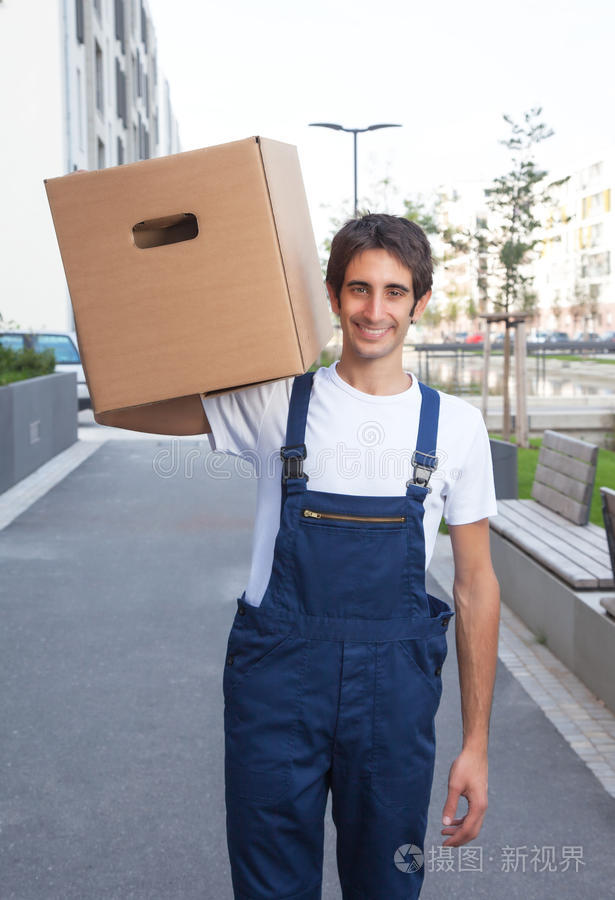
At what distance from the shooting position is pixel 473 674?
7.83 feet

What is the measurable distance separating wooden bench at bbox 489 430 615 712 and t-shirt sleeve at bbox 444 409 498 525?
2770mm

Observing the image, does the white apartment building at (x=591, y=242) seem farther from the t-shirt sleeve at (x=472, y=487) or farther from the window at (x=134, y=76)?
the t-shirt sleeve at (x=472, y=487)

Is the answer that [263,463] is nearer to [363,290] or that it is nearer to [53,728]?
[363,290]

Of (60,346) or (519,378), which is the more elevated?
(60,346)

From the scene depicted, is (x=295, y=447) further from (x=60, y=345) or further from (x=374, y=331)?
(x=60, y=345)

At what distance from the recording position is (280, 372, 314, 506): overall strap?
2238 mm

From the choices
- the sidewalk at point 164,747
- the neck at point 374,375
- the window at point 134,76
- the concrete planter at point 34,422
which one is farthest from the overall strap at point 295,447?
the window at point 134,76

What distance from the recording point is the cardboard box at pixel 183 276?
207 centimetres

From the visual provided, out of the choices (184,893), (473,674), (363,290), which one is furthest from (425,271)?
(184,893)

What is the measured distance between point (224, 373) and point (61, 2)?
2652cm

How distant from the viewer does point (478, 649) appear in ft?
7.86

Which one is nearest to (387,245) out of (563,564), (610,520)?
(610,520)

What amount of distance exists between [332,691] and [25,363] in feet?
47.0

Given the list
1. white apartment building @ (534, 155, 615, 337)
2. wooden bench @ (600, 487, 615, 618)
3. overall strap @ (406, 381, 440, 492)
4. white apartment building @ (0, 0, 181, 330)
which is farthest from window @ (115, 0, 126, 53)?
white apartment building @ (534, 155, 615, 337)
